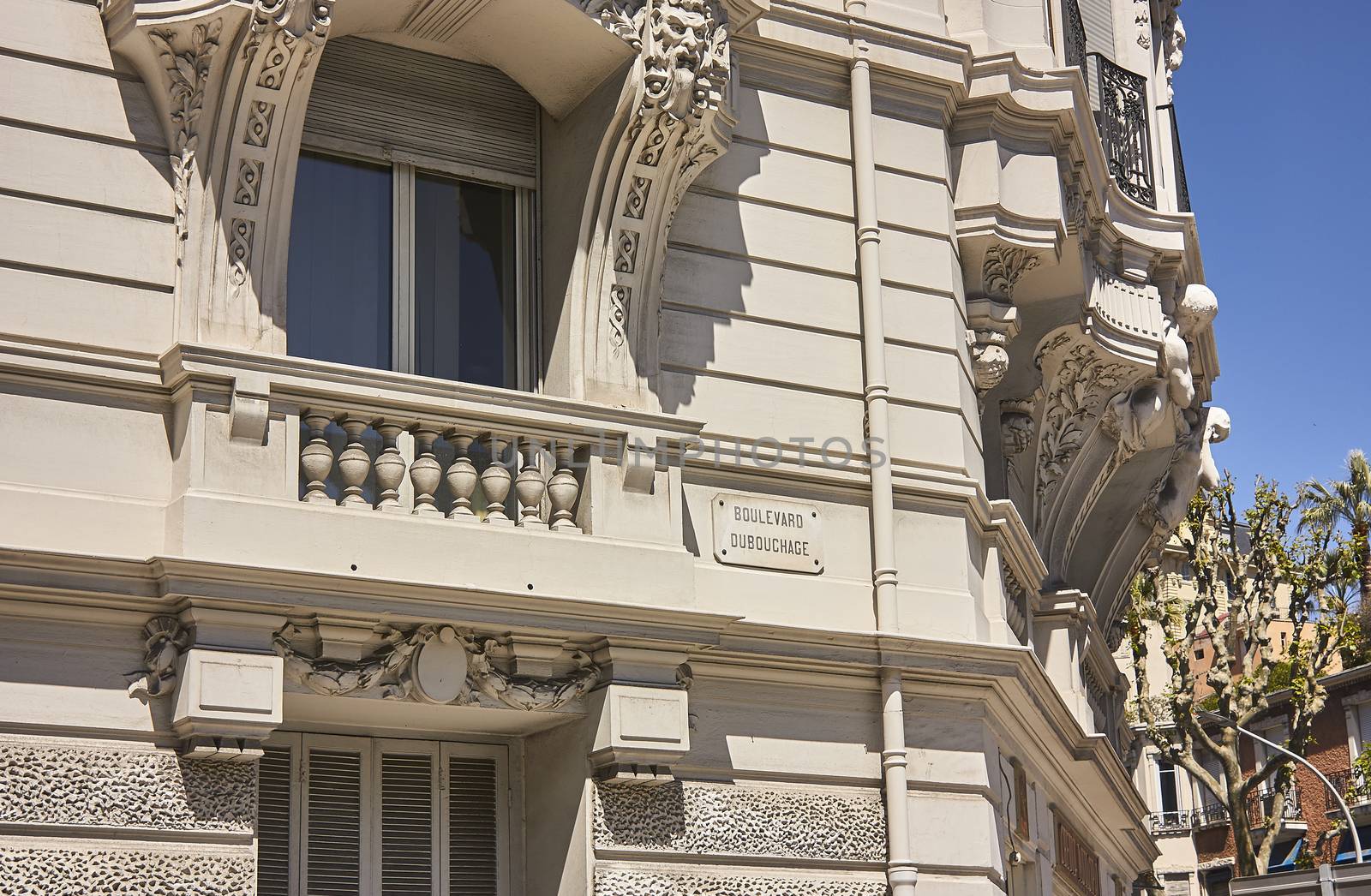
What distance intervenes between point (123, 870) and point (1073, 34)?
1285 centimetres

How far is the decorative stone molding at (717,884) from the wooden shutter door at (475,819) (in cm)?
92

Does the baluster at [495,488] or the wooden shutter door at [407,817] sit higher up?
the baluster at [495,488]

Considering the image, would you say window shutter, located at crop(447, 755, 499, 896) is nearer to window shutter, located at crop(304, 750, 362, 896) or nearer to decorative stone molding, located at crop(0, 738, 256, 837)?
window shutter, located at crop(304, 750, 362, 896)

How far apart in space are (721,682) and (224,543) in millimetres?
3693

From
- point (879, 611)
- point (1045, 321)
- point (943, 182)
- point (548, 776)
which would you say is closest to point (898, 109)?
point (943, 182)

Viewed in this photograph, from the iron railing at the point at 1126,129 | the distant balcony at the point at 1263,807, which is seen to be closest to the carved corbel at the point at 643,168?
the iron railing at the point at 1126,129

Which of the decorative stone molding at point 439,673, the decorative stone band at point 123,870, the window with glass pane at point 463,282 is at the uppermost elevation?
the window with glass pane at point 463,282

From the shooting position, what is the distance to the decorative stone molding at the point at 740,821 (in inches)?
463

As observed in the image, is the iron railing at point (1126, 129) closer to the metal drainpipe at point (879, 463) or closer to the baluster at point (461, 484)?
the metal drainpipe at point (879, 463)

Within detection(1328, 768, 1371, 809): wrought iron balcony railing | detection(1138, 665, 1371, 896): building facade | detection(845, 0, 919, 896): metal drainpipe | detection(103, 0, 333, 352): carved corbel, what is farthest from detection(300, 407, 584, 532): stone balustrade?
detection(1138, 665, 1371, 896): building facade

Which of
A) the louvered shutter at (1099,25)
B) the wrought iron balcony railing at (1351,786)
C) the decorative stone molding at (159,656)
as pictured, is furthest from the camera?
the wrought iron balcony railing at (1351,786)

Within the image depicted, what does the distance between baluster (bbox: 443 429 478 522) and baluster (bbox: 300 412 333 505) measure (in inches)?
31.5

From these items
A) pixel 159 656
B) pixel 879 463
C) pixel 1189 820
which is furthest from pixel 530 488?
pixel 1189 820

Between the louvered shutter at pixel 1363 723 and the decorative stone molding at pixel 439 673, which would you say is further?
the louvered shutter at pixel 1363 723
